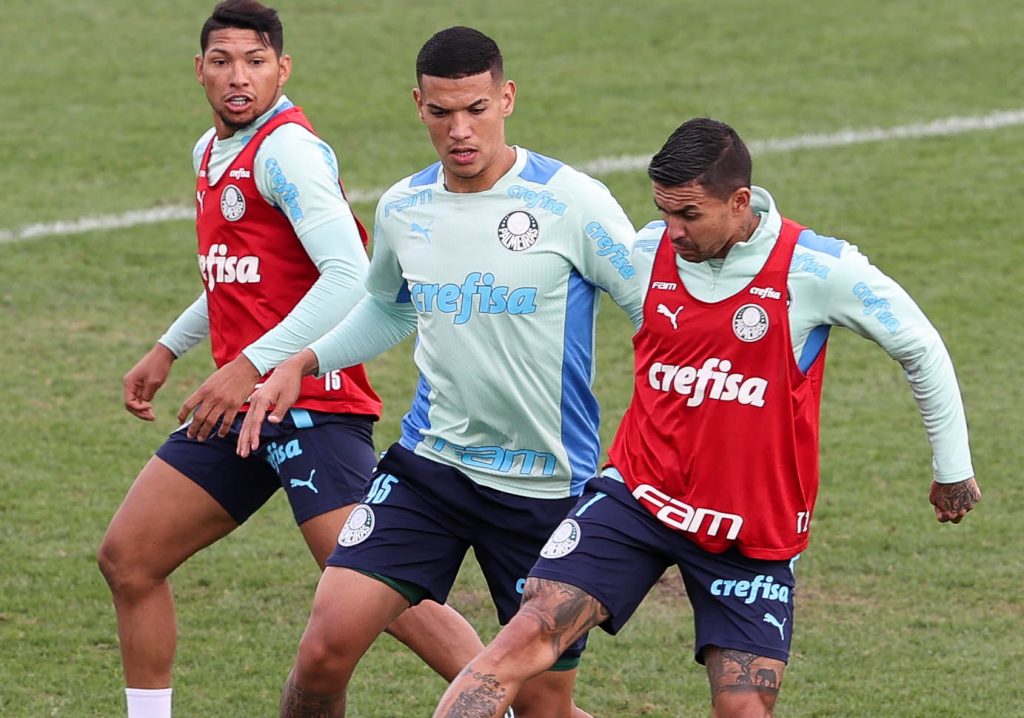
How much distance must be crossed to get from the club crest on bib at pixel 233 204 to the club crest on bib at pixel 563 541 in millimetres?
1650

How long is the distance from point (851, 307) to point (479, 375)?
1166mm

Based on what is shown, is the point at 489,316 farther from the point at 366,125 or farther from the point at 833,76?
the point at 833,76

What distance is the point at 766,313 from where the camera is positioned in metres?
5.47

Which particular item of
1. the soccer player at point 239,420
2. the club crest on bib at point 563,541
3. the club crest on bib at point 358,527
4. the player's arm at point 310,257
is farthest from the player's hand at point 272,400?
the club crest on bib at point 563,541

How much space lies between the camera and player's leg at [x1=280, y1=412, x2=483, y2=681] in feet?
20.9

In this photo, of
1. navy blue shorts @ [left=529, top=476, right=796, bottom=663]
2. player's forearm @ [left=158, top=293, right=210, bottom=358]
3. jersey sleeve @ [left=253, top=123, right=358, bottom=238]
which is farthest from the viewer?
player's forearm @ [left=158, top=293, right=210, bottom=358]

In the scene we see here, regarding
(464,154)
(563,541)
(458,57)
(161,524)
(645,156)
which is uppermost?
(458,57)

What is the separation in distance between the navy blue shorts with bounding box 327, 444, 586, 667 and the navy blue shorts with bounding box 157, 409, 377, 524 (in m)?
0.37

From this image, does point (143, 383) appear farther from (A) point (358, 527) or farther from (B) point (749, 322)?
(B) point (749, 322)

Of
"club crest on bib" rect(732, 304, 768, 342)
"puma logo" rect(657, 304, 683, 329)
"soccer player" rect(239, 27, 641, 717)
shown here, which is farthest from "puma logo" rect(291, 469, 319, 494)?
"club crest on bib" rect(732, 304, 768, 342)

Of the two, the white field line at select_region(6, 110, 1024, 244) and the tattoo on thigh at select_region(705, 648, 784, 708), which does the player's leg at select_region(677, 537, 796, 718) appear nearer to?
the tattoo on thigh at select_region(705, 648, 784, 708)

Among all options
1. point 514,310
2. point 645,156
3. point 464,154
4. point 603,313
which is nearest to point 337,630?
point 514,310

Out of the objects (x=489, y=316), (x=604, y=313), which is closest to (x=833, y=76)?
(x=604, y=313)

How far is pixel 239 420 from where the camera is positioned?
260 inches
